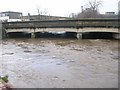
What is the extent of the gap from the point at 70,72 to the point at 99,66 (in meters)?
2.74

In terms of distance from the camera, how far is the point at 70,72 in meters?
16.0

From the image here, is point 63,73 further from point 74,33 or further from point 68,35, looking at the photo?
point 68,35

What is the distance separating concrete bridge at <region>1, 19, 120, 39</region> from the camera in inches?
1440

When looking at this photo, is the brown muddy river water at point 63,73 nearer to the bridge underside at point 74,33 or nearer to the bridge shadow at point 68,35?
the bridge underside at point 74,33

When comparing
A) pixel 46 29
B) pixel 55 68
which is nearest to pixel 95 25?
pixel 46 29

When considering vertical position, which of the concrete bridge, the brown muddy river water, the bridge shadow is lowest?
the bridge shadow

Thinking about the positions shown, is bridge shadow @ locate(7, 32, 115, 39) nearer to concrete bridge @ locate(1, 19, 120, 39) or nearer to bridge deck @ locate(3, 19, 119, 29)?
concrete bridge @ locate(1, 19, 120, 39)

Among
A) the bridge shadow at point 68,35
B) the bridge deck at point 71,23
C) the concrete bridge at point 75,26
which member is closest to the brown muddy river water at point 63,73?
the concrete bridge at point 75,26

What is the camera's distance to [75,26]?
3875cm

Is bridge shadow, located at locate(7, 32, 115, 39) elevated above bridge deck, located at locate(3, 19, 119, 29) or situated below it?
below

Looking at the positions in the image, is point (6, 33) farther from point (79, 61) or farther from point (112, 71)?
point (112, 71)

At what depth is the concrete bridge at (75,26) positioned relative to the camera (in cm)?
3658

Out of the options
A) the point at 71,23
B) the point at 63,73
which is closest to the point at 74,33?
the point at 71,23

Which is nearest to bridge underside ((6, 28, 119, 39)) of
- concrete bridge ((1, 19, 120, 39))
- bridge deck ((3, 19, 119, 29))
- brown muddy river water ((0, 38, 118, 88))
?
concrete bridge ((1, 19, 120, 39))
